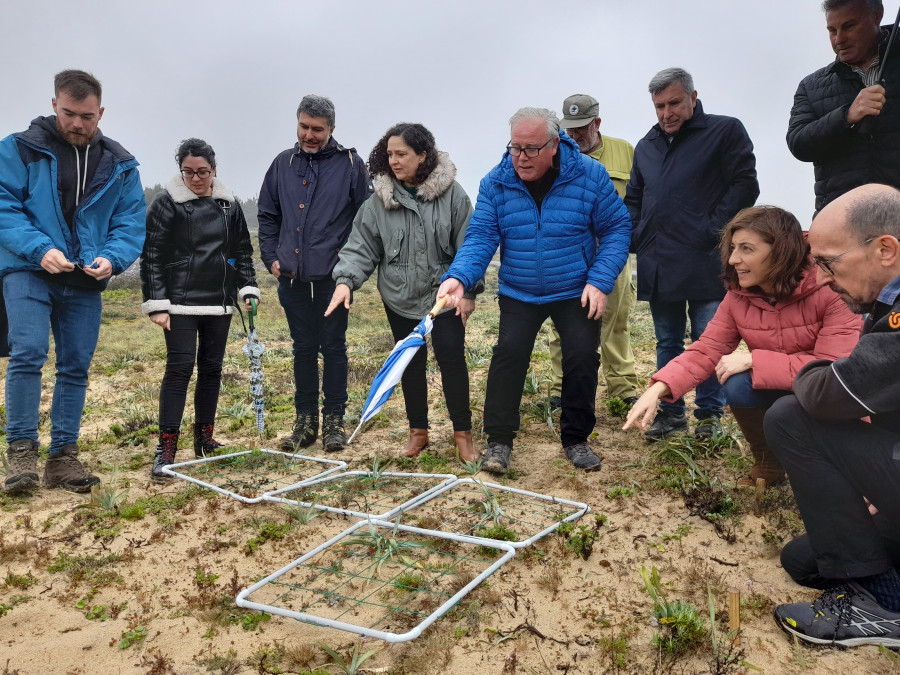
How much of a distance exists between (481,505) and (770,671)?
6.00 feet

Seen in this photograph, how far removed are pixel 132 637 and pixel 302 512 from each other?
1232mm

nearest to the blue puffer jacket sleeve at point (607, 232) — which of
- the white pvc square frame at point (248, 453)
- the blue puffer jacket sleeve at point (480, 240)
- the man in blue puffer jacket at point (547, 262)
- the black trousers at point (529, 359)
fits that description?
the man in blue puffer jacket at point (547, 262)

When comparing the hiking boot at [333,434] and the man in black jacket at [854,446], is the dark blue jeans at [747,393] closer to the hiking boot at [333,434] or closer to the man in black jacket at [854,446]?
the man in black jacket at [854,446]

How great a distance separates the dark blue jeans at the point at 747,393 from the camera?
359cm

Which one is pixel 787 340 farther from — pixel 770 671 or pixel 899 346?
pixel 770 671

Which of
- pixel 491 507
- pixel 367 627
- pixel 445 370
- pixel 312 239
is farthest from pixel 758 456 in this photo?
pixel 312 239

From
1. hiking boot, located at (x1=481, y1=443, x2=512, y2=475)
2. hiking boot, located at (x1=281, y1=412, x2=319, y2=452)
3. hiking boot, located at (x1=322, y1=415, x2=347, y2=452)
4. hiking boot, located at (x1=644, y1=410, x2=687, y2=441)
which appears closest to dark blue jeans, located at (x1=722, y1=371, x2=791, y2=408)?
hiking boot, located at (x1=644, y1=410, x2=687, y2=441)

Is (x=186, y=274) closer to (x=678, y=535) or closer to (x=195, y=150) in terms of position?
(x=195, y=150)

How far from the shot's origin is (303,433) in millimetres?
5426

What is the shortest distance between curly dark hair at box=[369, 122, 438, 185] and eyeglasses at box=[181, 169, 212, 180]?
1.15 m

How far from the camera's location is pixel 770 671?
8.05 feet

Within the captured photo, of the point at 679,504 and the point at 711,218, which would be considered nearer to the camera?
the point at 679,504

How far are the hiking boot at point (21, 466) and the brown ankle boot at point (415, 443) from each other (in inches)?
93.2

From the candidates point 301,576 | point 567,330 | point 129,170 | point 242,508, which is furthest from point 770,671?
point 129,170
